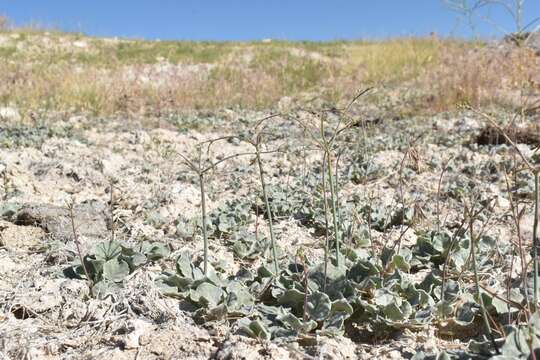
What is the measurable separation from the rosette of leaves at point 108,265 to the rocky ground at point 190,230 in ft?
0.10

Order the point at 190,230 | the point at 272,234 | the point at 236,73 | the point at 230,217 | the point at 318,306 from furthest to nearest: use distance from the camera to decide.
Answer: the point at 236,73
the point at 230,217
the point at 190,230
the point at 272,234
the point at 318,306

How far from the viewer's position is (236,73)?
1227 cm

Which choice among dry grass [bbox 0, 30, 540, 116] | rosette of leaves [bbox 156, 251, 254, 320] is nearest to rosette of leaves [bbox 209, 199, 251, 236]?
rosette of leaves [bbox 156, 251, 254, 320]

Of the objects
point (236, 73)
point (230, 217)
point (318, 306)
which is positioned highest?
point (236, 73)

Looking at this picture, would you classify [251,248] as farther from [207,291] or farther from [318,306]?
[318,306]

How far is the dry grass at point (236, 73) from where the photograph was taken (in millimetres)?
8273

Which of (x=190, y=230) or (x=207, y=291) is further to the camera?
(x=190, y=230)

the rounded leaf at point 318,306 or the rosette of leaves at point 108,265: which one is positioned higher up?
the rosette of leaves at point 108,265

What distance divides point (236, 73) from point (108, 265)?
1052 centimetres

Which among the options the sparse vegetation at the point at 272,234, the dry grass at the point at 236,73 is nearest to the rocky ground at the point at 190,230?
the sparse vegetation at the point at 272,234

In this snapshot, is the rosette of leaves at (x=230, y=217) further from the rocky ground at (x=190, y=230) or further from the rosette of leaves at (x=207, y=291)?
the rosette of leaves at (x=207, y=291)

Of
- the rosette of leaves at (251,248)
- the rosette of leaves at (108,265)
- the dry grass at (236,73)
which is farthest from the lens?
the dry grass at (236,73)

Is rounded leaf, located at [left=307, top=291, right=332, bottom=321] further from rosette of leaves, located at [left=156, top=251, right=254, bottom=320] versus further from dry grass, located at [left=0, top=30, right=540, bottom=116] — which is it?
dry grass, located at [left=0, top=30, right=540, bottom=116]

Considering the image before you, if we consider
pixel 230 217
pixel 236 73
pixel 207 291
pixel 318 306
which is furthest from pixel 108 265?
pixel 236 73
